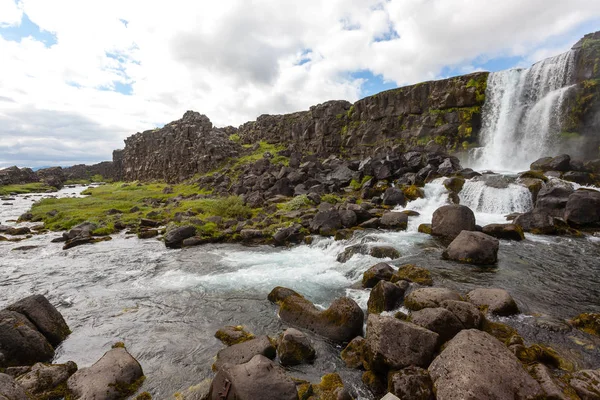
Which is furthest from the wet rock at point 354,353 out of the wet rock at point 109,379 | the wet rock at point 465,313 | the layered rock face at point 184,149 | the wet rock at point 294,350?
the layered rock face at point 184,149

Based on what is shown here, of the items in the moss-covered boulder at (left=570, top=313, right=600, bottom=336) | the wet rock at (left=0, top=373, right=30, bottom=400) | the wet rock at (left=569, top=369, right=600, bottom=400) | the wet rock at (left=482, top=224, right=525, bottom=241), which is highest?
the wet rock at (left=482, top=224, right=525, bottom=241)

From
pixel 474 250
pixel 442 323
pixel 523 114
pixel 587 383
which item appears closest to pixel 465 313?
pixel 442 323

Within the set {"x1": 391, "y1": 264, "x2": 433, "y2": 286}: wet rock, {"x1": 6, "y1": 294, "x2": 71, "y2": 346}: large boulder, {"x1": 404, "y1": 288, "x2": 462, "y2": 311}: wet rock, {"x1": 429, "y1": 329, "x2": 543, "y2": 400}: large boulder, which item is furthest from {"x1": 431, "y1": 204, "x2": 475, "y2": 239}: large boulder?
{"x1": 6, "y1": 294, "x2": 71, "y2": 346}: large boulder

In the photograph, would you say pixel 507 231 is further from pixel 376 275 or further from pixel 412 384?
pixel 412 384

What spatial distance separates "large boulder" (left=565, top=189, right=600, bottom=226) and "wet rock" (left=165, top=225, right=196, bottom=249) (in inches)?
1125

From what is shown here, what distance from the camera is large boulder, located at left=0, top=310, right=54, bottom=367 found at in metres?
9.20

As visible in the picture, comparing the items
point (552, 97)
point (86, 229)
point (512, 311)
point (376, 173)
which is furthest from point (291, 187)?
point (552, 97)

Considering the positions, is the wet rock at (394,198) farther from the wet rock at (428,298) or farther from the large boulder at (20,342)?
the large boulder at (20,342)

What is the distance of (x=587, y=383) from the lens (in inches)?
268

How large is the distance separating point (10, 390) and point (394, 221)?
2262 cm

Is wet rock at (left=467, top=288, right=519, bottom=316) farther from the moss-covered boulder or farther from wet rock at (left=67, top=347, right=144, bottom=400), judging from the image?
wet rock at (left=67, top=347, right=144, bottom=400)

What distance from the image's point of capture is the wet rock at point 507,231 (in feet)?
64.2

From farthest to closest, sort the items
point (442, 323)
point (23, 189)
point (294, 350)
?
1. point (23, 189)
2. point (294, 350)
3. point (442, 323)

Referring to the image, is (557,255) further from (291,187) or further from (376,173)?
(291,187)
